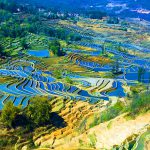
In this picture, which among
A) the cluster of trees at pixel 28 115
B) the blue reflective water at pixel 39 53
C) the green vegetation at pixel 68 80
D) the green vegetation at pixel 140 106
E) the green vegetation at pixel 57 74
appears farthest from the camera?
the blue reflective water at pixel 39 53

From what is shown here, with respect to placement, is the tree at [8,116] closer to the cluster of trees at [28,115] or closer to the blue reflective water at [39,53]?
the cluster of trees at [28,115]

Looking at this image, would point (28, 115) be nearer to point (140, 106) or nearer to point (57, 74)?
point (140, 106)

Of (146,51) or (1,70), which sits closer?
(1,70)

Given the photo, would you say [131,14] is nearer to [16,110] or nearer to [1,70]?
[1,70]

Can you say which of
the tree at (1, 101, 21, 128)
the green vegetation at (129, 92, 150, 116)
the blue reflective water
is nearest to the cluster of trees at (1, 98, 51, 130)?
the tree at (1, 101, 21, 128)

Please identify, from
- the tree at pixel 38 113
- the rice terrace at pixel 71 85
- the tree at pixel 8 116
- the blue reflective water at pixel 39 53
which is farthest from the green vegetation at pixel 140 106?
the blue reflective water at pixel 39 53

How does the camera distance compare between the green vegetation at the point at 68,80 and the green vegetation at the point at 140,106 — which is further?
the green vegetation at the point at 68,80

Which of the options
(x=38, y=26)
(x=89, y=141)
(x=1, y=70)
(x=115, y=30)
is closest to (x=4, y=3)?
(x=38, y=26)

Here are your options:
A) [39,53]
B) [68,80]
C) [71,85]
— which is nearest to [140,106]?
[71,85]
